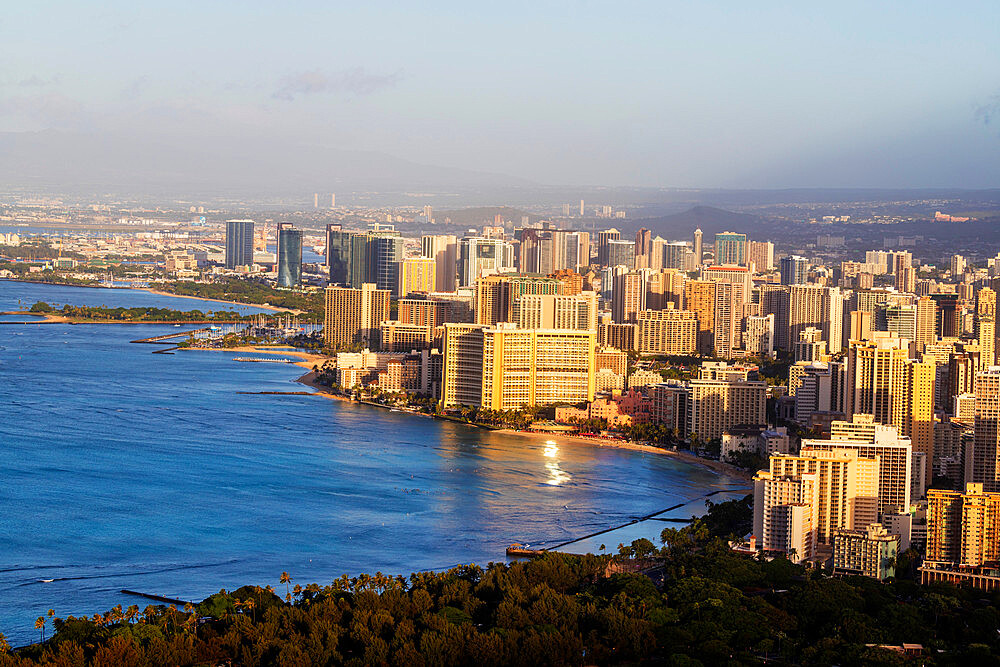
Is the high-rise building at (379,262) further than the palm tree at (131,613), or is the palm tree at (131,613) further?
the high-rise building at (379,262)

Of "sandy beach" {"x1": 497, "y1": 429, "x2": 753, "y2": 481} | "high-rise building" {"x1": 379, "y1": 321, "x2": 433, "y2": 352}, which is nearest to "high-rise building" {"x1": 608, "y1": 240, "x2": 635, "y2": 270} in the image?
"high-rise building" {"x1": 379, "y1": 321, "x2": 433, "y2": 352}

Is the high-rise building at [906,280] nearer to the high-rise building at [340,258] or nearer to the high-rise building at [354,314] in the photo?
the high-rise building at [354,314]

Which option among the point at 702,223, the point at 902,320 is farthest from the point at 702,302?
the point at 702,223

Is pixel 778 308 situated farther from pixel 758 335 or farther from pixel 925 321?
pixel 925 321

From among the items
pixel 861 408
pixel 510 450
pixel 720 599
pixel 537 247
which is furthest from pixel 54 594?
pixel 537 247

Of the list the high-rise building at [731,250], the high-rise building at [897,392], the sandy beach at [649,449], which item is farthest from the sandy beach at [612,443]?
the high-rise building at [731,250]
